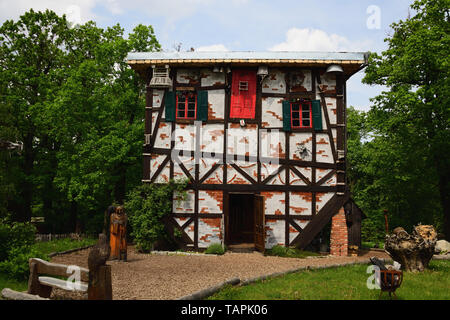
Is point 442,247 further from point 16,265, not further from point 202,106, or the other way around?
point 16,265

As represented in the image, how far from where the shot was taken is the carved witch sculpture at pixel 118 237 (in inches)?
420

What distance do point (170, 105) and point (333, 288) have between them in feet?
29.5

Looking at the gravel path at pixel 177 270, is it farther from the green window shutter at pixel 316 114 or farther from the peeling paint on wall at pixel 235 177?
the green window shutter at pixel 316 114

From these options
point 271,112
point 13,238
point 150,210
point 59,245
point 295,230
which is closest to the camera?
point 13,238

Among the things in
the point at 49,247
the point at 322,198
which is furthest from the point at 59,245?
the point at 322,198

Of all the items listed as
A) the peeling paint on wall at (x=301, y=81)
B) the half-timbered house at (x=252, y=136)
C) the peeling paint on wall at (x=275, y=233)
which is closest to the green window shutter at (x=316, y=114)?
the half-timbered house at (x=252, y=136)

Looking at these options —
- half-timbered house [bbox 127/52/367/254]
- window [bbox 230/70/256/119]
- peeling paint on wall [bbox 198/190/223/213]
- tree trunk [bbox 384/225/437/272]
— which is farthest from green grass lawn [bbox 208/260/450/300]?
window [bbox 230/70/256/119]

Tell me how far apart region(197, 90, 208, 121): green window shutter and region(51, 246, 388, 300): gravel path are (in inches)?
205

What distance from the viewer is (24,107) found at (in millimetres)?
17438

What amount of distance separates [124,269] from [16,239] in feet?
9.48

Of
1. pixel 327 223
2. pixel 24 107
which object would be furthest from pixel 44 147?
pixel 327 223

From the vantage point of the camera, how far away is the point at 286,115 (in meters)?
13.1

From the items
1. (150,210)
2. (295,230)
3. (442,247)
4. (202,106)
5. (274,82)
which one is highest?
(274,82)
